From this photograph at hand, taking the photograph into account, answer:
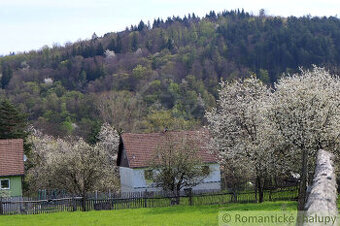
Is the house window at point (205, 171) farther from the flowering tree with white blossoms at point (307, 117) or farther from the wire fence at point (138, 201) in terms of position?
the flowering tree with white blossoms at point (307, 117)

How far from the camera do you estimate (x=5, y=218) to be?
28.7 m

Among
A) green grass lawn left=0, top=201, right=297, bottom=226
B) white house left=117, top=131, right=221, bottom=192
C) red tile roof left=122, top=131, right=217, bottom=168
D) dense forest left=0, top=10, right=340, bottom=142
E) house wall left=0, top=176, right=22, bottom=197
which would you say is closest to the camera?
green grass lawn left=0, top=201, right=297, bottom=226

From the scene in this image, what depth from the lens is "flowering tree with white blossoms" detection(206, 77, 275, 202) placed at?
97.2 feet

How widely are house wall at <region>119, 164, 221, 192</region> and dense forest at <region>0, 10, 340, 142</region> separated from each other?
27.1 m

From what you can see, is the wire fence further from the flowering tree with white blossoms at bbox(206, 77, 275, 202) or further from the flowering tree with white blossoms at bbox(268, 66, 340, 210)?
the flowering tree with white blossoms at bbox(268, 66, 340, 210)

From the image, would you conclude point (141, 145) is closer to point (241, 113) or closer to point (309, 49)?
point (241, 113)

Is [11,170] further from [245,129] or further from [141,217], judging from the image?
[245,129]

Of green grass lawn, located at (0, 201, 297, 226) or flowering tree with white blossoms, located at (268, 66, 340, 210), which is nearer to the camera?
green grass lawn, located at (0, 201, 297, 226)

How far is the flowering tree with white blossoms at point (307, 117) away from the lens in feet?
79.5

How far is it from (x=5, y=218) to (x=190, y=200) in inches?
464

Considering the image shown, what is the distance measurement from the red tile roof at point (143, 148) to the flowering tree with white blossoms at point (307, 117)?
58.4 feet

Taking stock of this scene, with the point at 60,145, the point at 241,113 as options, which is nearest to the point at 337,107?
the point at 241,113

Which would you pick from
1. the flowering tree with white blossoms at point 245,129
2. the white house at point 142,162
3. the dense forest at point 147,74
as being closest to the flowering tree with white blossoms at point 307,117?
the flowering tree with white blossoms at point 245,129

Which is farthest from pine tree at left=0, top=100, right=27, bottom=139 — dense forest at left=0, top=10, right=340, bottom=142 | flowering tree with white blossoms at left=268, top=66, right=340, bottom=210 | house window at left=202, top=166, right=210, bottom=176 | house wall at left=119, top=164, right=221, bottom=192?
flowering tree with white blossoms at left=268, top=66, right=340, bottom=210
